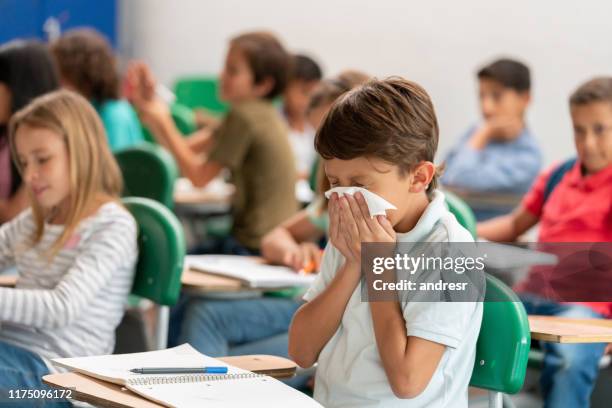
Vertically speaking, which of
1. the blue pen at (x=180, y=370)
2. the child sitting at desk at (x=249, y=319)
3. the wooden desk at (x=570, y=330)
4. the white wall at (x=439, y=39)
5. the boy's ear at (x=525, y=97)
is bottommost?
the child sitting at desk at (x=249, y=319)

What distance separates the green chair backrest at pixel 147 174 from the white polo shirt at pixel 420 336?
1575 mm

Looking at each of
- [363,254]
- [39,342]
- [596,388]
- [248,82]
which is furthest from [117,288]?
[248,82]

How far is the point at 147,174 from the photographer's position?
3182mm

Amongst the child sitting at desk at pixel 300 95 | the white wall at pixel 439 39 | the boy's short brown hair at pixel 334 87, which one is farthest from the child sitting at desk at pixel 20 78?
the white wall at pixel 439 39

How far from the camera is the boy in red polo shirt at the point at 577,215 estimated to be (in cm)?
235

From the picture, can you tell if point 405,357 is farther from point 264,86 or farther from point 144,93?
point 144,93

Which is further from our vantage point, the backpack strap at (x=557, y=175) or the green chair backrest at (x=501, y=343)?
the backpack strap at (x=557, y=175)

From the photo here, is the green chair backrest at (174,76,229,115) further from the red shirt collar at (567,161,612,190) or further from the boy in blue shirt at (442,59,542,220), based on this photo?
the red shirt collar at (567,161,612,190)

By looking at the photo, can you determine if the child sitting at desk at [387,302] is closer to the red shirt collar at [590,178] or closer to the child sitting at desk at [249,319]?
the child sitting at desk at [249,319]

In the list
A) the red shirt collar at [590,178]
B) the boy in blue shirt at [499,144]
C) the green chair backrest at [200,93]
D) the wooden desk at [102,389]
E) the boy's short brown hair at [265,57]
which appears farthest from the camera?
the green chair backrest at [200,93]

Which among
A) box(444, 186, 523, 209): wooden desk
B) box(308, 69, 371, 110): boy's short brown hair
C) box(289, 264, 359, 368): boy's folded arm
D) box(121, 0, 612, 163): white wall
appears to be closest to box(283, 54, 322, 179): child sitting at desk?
box(121, 0, 612, 163): white wall

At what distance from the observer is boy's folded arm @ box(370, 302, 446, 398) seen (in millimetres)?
1504

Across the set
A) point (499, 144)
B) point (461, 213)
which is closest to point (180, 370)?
point (461, 213)

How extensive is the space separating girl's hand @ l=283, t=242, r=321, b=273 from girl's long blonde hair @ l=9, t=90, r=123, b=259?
0.48 m
